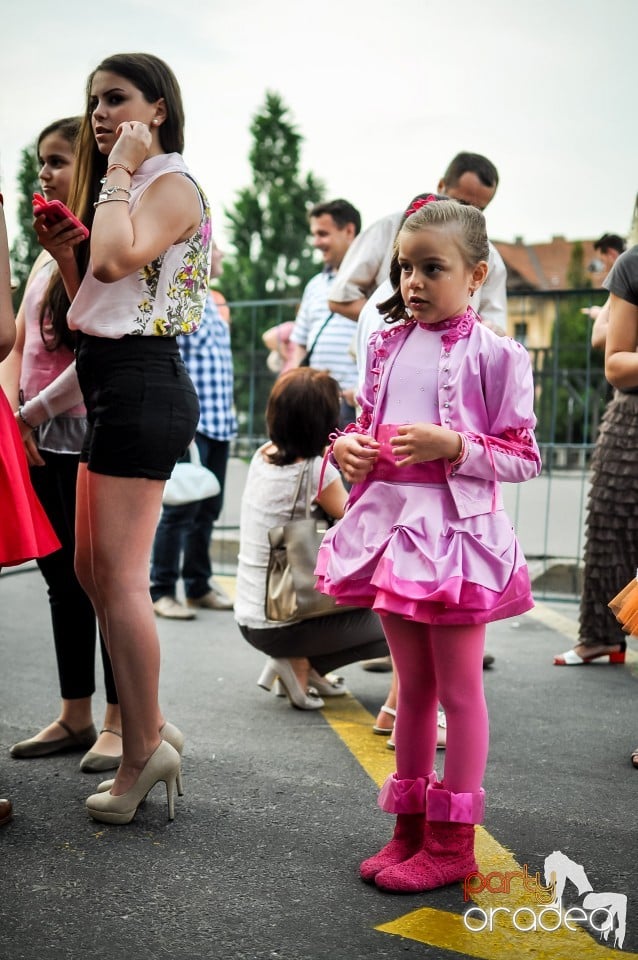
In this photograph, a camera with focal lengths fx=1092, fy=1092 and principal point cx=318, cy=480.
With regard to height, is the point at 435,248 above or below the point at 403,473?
above

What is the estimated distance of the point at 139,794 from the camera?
9.89 feet

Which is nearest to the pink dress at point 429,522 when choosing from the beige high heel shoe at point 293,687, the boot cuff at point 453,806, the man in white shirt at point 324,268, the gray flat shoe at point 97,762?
the boot cuff at point 453,806

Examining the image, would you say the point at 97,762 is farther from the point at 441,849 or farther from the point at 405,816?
the point at 441,849

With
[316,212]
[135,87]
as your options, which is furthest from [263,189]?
[135,87]

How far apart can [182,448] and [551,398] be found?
613cm

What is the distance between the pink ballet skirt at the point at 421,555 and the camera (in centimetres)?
251

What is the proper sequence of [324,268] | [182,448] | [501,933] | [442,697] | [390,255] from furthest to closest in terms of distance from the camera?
1. [324,268]
2. [390,255]
3. [182,448]
4. [442,697]
5. [501,933]

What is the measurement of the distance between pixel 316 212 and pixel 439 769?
4046mm

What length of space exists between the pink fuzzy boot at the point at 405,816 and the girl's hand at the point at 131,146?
1740 mm

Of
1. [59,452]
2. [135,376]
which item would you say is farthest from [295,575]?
[135,376]

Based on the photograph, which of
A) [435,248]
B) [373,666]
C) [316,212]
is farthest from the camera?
[316,212]

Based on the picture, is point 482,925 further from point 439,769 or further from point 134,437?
point 134,437

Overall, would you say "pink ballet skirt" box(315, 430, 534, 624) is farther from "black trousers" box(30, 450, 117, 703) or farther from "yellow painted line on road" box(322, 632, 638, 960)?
"black trousers" box(30, 450, 117, 703)

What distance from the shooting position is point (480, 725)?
8.55ft
